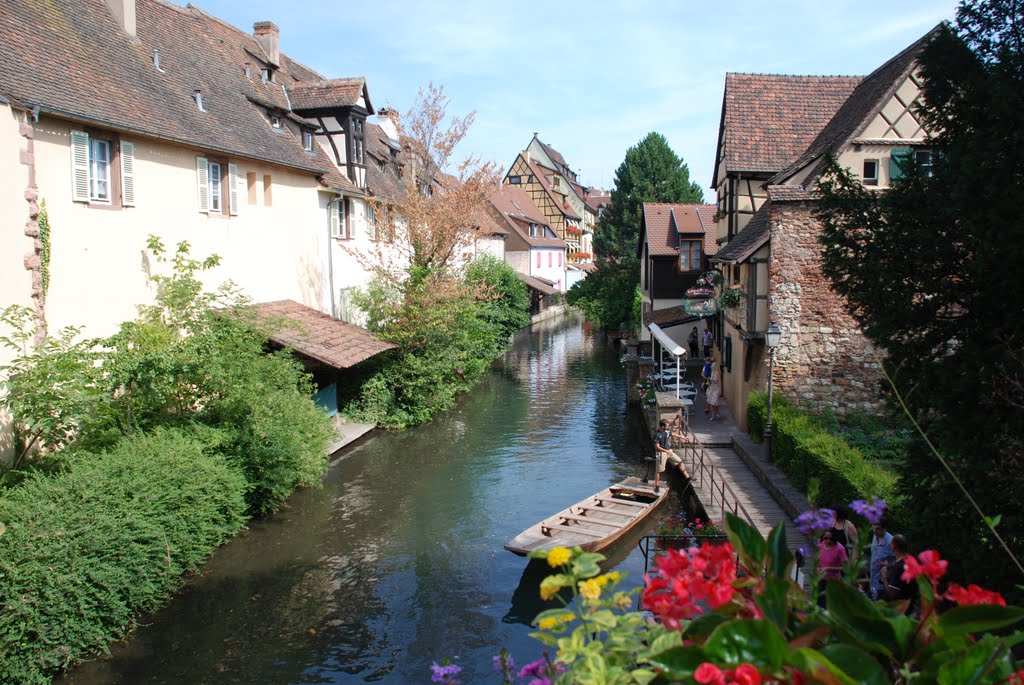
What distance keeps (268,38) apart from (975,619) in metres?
30.0

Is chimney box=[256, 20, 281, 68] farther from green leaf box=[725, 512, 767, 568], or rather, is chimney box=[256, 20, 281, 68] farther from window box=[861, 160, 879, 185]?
green leaf box=[725, 512, 767, 568]

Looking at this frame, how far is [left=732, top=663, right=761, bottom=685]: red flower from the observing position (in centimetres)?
216

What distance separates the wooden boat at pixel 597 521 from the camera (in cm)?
1341

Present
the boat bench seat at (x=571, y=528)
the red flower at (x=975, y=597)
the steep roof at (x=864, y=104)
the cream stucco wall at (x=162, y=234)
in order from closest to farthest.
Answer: the red flower at (x=975, y=597) < the cream stucco wall at (x=162, y=234) < the boat bench seat at (x=571, y=528) < the steep roof at (x=864, y=104)

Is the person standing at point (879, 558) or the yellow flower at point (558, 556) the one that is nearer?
the yellow flower at point (558, 556)

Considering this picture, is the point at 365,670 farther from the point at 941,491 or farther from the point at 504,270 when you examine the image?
the point at 504,270

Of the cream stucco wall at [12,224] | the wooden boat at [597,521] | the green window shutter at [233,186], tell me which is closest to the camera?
the cream stucco wall at [12,224]

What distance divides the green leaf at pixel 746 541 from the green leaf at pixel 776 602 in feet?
0.52

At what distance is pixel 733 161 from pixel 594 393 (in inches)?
428

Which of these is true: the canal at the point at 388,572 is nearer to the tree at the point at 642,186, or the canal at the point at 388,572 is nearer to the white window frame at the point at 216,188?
the white window frame at the point at 216,188

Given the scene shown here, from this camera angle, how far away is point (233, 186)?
1973 centimetres

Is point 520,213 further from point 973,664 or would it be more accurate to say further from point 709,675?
point 709,675

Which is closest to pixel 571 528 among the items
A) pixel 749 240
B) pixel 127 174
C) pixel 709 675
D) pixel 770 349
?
pixel 770 349

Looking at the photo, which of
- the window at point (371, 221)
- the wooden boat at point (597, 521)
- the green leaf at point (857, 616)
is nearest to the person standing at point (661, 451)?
the wooden boat at point (597, 521)
